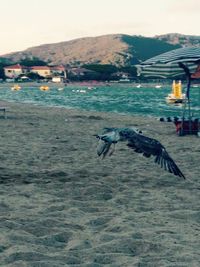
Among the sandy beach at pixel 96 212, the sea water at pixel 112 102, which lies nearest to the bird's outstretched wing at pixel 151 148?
the sandy beach at pixel 96 212

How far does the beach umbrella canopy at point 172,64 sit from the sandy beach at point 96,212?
10.6 feet

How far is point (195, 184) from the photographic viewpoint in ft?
26.7

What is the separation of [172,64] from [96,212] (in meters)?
8.57

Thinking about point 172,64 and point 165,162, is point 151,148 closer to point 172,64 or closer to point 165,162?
point 165,162

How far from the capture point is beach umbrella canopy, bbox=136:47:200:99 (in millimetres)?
12930

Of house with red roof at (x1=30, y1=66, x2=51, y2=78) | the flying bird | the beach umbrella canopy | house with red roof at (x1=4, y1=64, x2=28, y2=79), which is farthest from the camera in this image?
house with red roof at (x1=30, y1=66, x2=51, y2=78)

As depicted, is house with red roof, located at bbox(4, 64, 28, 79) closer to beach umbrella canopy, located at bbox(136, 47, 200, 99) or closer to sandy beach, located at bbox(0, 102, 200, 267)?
beach umbrella canopy, located at bbox(136, 47, 200, 99)

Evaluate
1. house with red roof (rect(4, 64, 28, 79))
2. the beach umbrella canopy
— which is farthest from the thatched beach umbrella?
house with red roof (rect(4, 64, 28, 79))

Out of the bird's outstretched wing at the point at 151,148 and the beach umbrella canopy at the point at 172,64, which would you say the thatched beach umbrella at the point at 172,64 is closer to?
the beach umbrella canopy at the point at 172,64

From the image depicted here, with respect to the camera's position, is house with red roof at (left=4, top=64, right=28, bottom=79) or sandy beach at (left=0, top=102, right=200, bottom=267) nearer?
sandy beach at (left=0, top=102, right=200, bottom=267)

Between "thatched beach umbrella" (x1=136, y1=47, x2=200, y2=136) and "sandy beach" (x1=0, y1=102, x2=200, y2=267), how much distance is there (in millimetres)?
3223

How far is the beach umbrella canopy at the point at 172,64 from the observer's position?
12.9m

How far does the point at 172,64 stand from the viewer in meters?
13.9

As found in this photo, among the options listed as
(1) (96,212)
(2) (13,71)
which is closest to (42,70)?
(2) (13,71)
